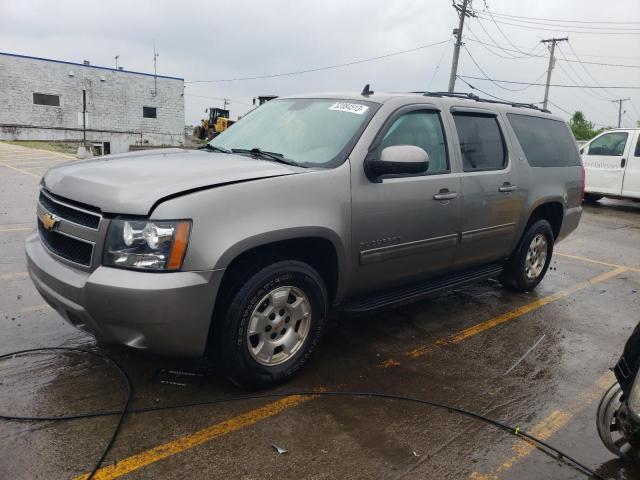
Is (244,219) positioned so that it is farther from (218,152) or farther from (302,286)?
(218,152)

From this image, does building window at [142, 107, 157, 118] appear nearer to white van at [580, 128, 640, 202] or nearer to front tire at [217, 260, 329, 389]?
white van at [580, 128, 640, 202]

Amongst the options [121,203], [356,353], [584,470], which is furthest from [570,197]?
[121,203]

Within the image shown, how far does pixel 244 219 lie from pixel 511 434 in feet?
6.46

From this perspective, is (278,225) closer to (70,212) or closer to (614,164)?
(70,212)

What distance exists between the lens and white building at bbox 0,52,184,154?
36375 mm

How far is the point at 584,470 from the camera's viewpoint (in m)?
2.77

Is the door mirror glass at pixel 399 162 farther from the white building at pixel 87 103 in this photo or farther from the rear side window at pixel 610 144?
the white building at pixel 87 103

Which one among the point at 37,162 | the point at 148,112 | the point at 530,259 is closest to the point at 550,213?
the point at 530,259

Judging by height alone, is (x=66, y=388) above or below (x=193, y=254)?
below

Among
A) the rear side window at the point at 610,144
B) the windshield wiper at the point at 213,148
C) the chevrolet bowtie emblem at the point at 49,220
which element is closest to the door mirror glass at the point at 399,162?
the windshield wiper at the point at 213,148

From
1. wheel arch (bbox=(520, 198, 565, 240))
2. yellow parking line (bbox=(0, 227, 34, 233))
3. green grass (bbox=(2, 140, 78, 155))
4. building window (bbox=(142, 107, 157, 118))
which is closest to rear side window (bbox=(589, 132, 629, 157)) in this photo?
wheel arch (bbox=(520, 198, 565, 240))

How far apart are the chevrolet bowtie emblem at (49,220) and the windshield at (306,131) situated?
1.41m

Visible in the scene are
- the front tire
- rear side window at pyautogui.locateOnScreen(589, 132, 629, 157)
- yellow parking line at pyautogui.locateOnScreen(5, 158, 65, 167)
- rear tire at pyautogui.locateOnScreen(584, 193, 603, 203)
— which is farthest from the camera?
yellow parking line at pyautogui.locateOnScreen(5, 158, 65, 167)

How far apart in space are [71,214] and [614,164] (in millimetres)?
12984
